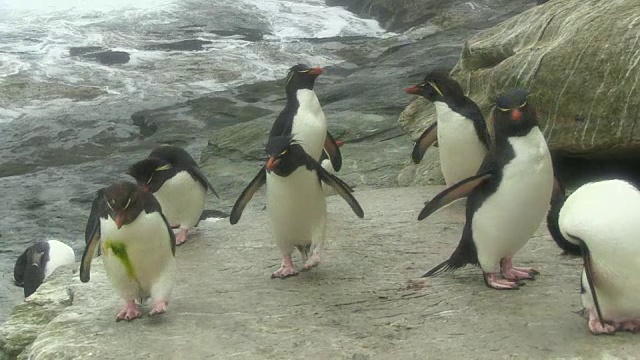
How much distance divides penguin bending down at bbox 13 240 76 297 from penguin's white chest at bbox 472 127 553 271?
3.78 meters

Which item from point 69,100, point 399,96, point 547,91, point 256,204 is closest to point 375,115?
point 399,96

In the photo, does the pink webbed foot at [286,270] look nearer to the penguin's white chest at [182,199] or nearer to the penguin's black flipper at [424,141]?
the penguin's white chest at [182,199]

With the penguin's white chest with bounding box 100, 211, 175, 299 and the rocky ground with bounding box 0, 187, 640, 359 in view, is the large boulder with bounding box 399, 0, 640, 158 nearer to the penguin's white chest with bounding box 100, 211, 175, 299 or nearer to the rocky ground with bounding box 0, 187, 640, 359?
the rocky ground with bounding box 0, 187, 640, 359

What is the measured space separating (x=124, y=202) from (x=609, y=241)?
1953mm

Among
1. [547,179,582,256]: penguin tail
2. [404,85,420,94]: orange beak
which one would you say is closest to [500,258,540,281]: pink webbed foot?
[547,179,582,256]: penguin tail

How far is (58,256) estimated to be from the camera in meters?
7.01

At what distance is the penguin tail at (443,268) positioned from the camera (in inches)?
167

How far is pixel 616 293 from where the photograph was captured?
327 centimetres

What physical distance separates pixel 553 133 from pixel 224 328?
10.6ft

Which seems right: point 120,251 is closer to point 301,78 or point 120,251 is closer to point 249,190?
point 249,190

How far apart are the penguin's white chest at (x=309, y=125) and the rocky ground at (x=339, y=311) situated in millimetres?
785

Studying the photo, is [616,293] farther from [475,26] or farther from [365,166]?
[475,26]

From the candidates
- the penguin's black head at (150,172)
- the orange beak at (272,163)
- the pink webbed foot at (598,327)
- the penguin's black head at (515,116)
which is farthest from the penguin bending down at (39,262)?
the pink webbed foot at (598,327)

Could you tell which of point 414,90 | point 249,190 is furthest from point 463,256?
point 414,90
